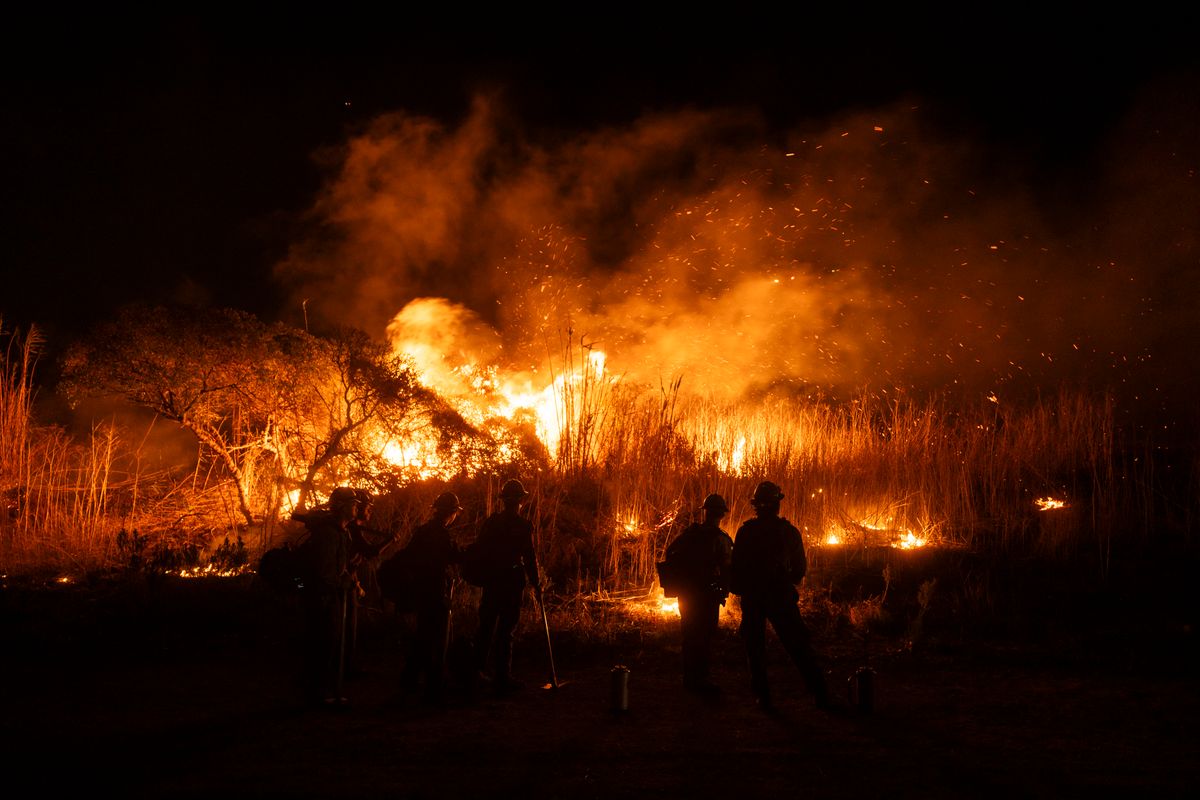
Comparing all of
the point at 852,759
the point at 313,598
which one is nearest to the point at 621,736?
the point at 852,759

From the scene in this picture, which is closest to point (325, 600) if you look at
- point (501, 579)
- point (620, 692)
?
point (501, 579)

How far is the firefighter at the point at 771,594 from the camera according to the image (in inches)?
265

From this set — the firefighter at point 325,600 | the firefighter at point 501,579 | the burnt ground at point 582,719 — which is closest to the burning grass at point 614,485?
the burnt ground at point 582,719

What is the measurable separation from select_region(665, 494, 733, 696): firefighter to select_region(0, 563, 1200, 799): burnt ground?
0.95 ft

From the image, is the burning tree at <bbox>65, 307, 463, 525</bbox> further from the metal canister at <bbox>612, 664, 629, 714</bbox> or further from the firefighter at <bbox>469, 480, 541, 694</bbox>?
the metal canister at <bbox>612, 664, 629, 714</bbox>

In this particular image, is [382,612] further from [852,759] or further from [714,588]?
[852,759]

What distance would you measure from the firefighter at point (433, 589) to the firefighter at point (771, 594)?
241cm

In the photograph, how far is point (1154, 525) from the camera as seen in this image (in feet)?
43.2

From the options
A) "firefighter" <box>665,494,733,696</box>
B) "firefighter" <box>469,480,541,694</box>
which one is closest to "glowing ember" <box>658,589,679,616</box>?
"firefighter" <box>665,494,733,696</box>

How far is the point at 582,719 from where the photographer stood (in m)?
6.66

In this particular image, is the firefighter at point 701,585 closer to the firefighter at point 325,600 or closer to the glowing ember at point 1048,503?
the firefighter at point 325,600

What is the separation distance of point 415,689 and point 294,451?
24.3 ft

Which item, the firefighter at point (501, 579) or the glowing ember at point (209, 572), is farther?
the glowing ember at point (209, 572)

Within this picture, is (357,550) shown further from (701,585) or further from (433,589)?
(701,585)
